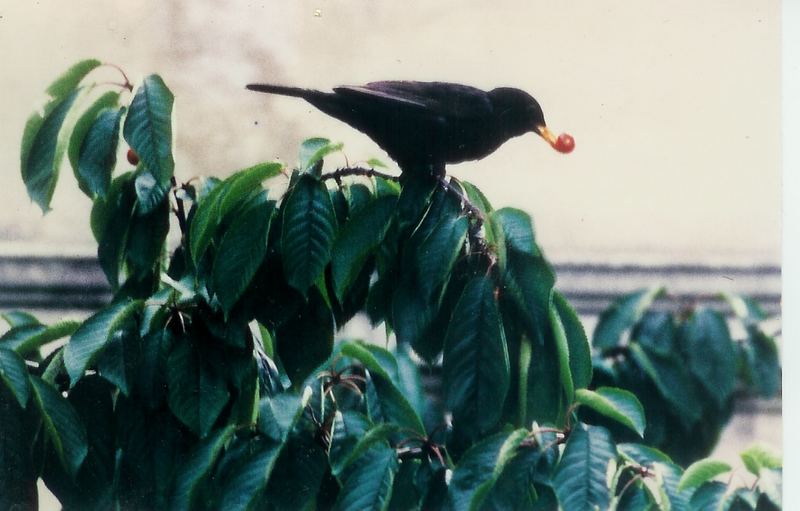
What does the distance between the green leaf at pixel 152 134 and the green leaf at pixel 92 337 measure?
6.2 inches

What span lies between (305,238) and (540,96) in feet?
1.71

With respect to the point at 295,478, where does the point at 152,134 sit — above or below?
above

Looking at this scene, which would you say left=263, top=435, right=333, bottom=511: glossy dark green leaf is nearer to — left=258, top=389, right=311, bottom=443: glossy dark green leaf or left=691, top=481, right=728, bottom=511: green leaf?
left=258, top=389, right=311, bottom=443: glossy dark green leaf

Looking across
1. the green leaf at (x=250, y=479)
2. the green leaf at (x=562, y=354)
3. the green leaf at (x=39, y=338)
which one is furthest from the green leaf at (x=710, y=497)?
the green leaf at (x=39, y=338)

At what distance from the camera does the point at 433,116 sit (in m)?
1.37

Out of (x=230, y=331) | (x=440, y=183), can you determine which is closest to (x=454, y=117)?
(x=440, y=183)

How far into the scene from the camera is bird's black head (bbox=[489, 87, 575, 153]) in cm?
140

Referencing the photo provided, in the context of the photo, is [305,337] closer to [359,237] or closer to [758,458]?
[359,237]

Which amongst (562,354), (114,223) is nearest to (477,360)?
(562,354)

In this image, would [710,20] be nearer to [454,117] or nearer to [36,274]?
[454,117]

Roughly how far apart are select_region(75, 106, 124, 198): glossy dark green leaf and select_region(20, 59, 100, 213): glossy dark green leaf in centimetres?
8

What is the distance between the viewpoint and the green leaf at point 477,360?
1.07 metres

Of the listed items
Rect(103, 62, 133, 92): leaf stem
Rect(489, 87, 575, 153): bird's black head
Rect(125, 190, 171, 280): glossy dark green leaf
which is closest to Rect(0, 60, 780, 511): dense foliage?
Rect(125, 190, 171, 280): glossy dark green leaf

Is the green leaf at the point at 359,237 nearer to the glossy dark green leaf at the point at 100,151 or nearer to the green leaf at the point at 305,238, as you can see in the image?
the green leaf at the point at 305,238
